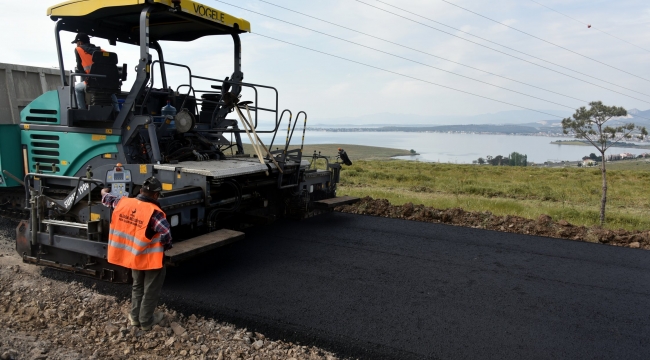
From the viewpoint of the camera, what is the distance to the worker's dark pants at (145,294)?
4.10 m

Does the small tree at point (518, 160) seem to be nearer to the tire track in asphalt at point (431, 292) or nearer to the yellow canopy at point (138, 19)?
the tire track in asphalt at point (431, 292)

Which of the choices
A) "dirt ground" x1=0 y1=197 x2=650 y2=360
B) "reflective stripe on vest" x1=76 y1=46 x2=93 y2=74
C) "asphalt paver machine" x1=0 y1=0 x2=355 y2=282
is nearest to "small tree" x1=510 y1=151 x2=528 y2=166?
"asphalt paver machine" x1=0 y1=0 x2=355 y2=282

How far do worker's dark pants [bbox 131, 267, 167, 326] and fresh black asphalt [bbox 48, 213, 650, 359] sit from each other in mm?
451

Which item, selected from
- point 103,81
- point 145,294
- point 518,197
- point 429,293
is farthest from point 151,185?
point 518,197

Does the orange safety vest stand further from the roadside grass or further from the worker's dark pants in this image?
the roadside grass

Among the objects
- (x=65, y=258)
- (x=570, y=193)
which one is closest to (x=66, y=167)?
(x=65, y=258)

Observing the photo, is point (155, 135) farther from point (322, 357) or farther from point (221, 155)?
point (322, 357)

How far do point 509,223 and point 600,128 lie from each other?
637 cm

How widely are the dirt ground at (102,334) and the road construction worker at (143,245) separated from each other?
192mm

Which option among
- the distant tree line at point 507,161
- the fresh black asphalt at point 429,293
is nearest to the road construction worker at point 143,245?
the fresh black asphalt at point 429,293

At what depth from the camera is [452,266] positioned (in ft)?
18.7

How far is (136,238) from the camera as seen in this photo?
13.2ft

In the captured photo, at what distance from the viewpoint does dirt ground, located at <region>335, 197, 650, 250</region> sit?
7152 millimetres

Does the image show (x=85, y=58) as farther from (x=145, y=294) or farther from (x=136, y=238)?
(x=145, y=294)
